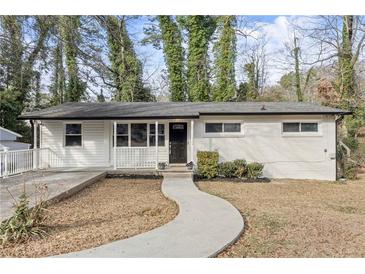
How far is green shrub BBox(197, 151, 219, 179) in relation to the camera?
42.7 ft

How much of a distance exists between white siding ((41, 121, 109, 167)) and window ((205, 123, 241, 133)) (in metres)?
4.61

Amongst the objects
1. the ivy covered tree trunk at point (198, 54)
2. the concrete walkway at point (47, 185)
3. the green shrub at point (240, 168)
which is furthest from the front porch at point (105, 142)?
the ivy covered tree trunk at point (198, 54)

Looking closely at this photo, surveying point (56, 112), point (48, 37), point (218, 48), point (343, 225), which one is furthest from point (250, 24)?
point (343, 225)

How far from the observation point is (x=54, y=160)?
47.2 ft

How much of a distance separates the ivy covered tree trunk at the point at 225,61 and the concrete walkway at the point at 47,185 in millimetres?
15241

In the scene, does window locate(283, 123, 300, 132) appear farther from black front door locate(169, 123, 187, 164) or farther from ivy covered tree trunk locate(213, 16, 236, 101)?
ivy covered tree trunk locate(213, 16, 236, 101)

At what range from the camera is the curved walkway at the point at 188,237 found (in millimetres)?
4484

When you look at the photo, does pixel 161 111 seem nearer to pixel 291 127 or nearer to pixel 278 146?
pixel 278 146

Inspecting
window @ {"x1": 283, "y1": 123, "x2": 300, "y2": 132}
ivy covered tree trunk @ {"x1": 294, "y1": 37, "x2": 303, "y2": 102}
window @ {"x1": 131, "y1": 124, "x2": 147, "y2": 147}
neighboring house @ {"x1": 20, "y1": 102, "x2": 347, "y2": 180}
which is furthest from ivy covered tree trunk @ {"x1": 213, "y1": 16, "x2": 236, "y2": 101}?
window @ {"x1": 131, "y1": 124, "x2": 147, "y2": 147}

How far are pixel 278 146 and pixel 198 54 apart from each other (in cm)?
1448

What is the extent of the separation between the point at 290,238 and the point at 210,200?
10.3ft
